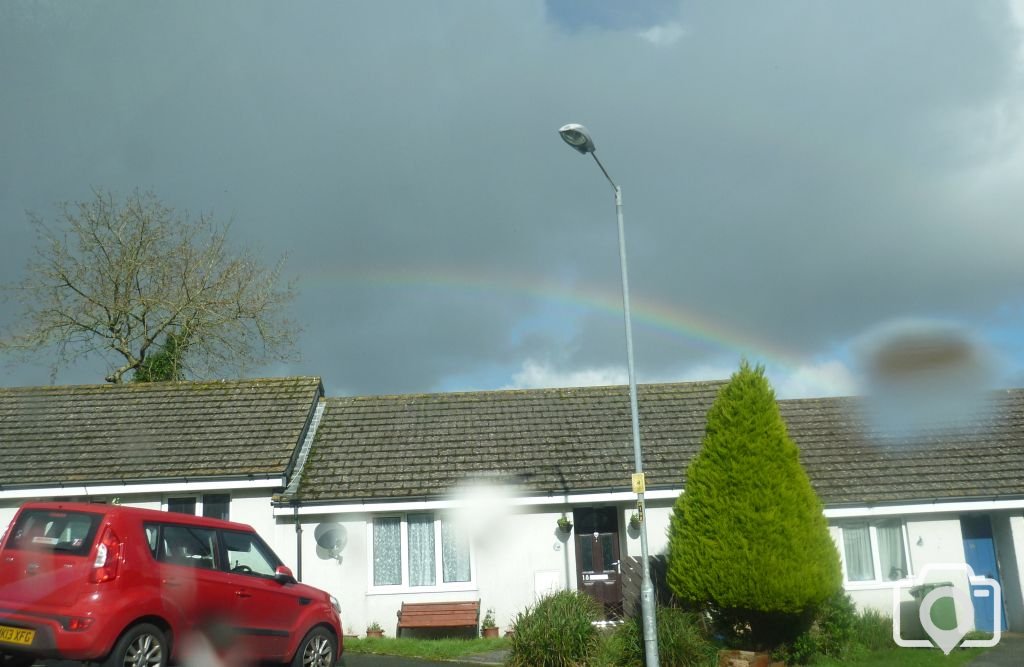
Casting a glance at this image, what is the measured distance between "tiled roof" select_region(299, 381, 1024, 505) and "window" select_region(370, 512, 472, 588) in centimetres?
79

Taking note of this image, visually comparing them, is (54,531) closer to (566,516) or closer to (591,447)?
(566,516)

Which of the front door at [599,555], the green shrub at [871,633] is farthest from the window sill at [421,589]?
the green shrub at [871,633]

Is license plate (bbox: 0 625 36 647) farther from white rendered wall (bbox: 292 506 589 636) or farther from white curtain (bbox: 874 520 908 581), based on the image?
white curtain (bbox: 874 520 908 581)

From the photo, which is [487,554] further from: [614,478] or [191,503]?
[191,503]

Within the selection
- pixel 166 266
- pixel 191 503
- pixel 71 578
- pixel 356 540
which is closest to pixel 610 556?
pixel 356 540

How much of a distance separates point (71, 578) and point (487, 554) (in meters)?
10.9

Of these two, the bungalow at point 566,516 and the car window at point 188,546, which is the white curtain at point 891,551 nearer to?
the bungalow at point 566,516

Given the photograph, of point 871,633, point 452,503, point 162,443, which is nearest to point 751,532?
point 871,633

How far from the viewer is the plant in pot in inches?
685

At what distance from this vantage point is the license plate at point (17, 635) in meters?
7.87

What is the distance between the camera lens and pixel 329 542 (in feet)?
58.6

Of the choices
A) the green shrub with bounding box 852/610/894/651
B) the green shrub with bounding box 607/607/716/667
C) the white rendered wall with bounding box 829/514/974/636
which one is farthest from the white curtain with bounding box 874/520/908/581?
the green shrub with bounding box 607/607/716/667

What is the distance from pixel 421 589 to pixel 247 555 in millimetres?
8403

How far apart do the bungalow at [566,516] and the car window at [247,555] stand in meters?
7.49
